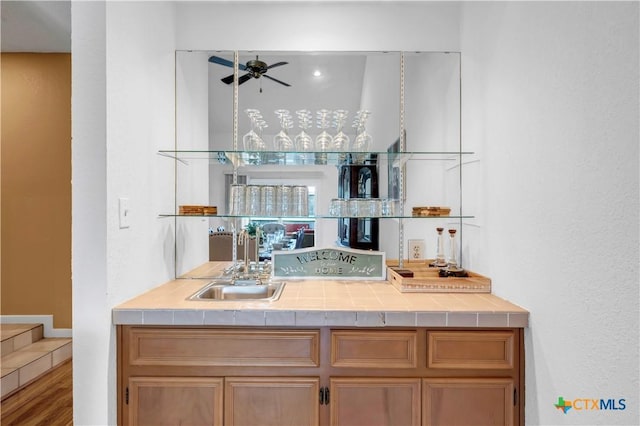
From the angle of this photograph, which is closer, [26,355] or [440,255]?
[440,255]

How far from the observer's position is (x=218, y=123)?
2.04 meters

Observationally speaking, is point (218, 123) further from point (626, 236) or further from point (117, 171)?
point (626, 236)

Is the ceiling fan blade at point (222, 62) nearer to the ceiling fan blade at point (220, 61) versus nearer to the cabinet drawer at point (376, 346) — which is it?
the ceiling fan blade at point (220, 61)

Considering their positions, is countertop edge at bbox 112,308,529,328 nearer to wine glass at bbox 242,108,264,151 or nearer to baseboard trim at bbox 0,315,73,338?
wine glass at bbox 242,108,264,151

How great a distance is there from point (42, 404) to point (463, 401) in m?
2.61

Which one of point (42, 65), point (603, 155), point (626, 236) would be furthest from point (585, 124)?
point (42, 65)

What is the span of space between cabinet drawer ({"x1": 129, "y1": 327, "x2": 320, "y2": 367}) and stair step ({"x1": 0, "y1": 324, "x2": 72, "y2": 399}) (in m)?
1.69

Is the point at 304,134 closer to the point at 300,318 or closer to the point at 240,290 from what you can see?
the point at 240,290

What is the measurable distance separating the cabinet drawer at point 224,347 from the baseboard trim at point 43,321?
209 cm

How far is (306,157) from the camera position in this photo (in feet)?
6.39

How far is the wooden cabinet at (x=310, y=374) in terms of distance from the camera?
4.47ft

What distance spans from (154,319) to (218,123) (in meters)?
1.22

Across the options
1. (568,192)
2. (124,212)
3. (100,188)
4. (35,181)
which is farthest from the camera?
(35,181)

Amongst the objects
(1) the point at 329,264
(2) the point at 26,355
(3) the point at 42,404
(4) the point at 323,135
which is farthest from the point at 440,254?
(2) the point at 26,355
